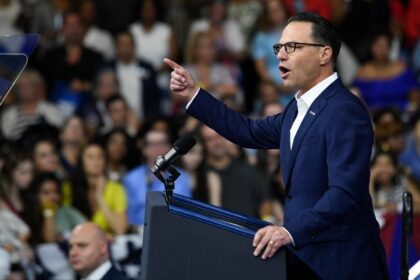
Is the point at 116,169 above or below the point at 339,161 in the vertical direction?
below

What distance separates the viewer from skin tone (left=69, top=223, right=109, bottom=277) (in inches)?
283

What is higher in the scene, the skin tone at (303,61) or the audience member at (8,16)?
the skin tone at (303,61)

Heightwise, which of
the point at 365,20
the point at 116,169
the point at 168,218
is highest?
the point at 168,218

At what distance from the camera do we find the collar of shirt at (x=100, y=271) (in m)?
7.11

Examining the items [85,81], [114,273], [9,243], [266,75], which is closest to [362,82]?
[266,75]

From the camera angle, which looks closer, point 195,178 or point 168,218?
point 168,218

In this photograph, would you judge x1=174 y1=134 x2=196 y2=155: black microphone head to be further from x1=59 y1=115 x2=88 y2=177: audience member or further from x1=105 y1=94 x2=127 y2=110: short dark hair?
x1=105 y1=94 x2=127 y2=110: short dark hair

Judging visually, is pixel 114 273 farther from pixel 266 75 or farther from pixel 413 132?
pixel 266 75

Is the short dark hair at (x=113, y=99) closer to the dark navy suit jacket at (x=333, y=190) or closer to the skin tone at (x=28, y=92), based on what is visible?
the skin tone at (x=28, y=92)

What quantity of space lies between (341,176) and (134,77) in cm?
767

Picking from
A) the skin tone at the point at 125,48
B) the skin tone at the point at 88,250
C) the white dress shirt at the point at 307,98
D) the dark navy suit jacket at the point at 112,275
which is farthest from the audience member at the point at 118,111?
the white dress shirt at the point at 307,98

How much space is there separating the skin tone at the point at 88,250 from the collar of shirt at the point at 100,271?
2cm

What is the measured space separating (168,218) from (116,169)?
5961 millimetres

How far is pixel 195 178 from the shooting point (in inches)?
378
